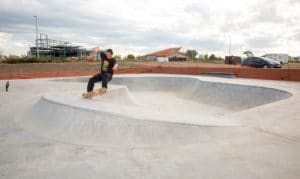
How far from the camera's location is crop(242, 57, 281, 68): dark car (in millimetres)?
22641

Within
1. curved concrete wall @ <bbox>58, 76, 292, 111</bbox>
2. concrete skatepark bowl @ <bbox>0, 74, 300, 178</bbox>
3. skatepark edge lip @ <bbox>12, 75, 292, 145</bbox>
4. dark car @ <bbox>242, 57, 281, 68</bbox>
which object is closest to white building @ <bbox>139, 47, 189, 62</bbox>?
dark car @ <bbox>242, 57, 281, 68</bbox>

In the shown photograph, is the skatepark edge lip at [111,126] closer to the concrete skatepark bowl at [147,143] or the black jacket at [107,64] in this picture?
the concrete skatepark bowl at [147,143]

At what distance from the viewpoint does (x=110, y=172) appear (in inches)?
143

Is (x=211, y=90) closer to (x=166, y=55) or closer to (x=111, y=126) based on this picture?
(x=111, y=126)

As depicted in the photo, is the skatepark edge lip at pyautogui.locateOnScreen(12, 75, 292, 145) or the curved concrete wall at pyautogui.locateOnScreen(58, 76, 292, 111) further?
the curved concrete wall at pyautogui.locateOnScreen(58, 76, 292, 111)

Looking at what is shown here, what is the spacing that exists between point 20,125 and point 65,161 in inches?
135

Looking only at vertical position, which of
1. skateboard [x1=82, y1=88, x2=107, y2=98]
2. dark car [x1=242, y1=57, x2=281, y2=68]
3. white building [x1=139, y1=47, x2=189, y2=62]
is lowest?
skateboard [x1=82, y1=88, x2=107, y2=98]

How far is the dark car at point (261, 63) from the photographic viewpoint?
2264cm

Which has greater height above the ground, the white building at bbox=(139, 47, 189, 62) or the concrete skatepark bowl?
the white building at bbox=(139, 47, 189, 62)

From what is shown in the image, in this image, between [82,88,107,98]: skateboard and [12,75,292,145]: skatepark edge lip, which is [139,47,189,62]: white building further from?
[12,75,292,145]: skatepark edge lip

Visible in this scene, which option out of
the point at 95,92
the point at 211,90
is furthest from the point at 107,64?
the point at 211,90

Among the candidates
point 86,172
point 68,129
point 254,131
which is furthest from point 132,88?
point 86,172

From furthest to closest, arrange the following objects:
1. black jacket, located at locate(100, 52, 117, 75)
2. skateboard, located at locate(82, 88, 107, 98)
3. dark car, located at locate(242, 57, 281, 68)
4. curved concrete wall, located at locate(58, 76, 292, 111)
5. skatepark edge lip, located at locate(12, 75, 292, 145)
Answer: dark car, located at locate(242, 57, 281, 68) → curved concrete wall, located at locate(58, 76, 292, 111) → skateboard, located at locate(82, 88, 107, 98) → black jacket, located at locate(100, 52, 117, 75) → skatepark edge lip, located at locate(12, 75, 292, 145)

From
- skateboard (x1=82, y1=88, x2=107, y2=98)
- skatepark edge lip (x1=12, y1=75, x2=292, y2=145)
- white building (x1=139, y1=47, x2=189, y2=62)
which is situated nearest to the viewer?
skatepark edge lip (x1=12, y1=75, x2=292, y2=145)
